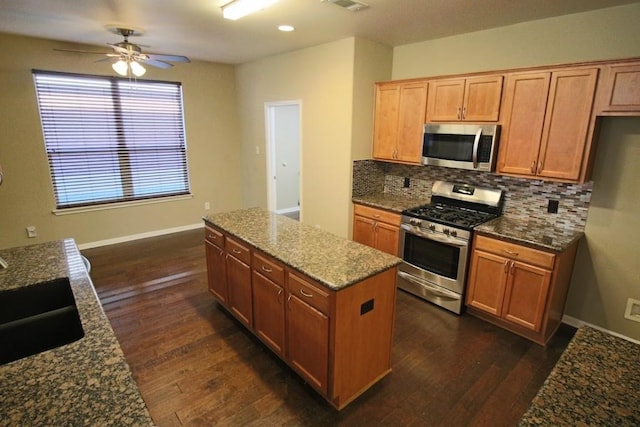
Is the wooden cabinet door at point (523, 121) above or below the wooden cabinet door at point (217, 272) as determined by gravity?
above

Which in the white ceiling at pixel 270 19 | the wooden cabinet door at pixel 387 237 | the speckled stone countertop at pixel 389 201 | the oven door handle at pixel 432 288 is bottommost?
A: the oven door handle at pixel 432 288

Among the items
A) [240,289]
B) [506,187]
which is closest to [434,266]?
[506,187]

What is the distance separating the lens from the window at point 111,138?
4.47 m

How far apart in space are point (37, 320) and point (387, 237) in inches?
122

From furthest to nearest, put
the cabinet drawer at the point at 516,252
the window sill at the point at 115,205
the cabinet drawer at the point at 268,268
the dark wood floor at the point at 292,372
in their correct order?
the window sill at the point at 115,205 < the cabinet drawer at the point at 516,252 < the cabinet drawer at the point at 268,268 < the dark wood floor at the point at 292,372

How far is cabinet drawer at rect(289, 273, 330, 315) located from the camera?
197 centimetres

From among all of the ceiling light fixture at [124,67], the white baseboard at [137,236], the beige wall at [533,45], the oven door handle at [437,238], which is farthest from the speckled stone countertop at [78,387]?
the white baseboard at [137,236]

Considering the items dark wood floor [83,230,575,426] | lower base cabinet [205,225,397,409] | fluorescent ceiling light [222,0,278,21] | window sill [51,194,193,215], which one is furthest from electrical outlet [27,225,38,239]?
fluorescent ceiling light [222,0,278,21]

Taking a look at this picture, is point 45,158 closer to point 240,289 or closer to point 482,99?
point 240,289

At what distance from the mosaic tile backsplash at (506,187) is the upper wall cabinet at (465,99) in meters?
0.64

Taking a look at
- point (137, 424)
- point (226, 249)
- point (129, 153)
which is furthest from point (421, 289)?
point (129, 153)

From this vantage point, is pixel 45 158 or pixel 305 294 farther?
pixel 45 158

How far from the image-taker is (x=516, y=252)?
283 centimetres

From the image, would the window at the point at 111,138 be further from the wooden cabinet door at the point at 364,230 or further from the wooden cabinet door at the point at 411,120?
the wooden cabinet door at the point at 411,120
